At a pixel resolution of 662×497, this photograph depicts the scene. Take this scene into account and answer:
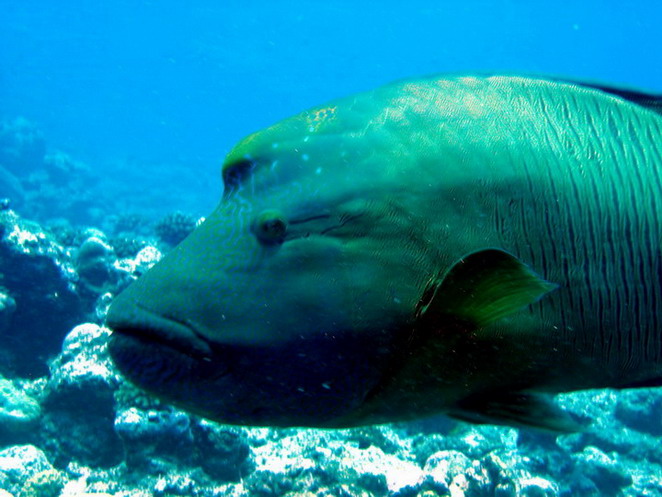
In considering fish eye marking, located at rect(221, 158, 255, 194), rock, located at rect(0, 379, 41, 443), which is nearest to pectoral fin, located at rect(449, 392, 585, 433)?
fish eye marking, located at rect(221, 158, 255, 194)

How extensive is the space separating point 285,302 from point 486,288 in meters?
0.50

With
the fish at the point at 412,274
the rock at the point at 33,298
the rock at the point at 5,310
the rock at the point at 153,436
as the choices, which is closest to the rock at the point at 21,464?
the rock at the point at 153,436

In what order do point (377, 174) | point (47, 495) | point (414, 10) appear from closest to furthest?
point (377, 174), point (47, 495), point (414, 10)

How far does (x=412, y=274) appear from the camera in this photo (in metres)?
1.22

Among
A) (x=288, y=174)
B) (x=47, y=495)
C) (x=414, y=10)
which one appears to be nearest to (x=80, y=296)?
(x=47, y=495)

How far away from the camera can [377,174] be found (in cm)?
130

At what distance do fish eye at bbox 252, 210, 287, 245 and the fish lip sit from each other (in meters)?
0.29

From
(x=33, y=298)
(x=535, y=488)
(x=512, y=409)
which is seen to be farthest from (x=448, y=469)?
(x=33, y=298)

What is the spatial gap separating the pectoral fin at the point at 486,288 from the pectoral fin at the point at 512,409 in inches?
14.9

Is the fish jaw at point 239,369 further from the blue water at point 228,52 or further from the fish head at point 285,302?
the blue water at point 228,52

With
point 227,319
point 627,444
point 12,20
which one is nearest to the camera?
point 227,319

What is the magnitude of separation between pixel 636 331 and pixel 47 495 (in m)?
6.06

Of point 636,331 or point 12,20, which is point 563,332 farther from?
point 12,20

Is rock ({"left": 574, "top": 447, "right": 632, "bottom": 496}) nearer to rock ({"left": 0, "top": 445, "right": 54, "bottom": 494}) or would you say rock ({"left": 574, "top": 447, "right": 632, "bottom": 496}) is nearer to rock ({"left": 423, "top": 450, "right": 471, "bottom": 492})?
rock ({"left": 423, "top": 450, "right": 471, "bottom": 492})
